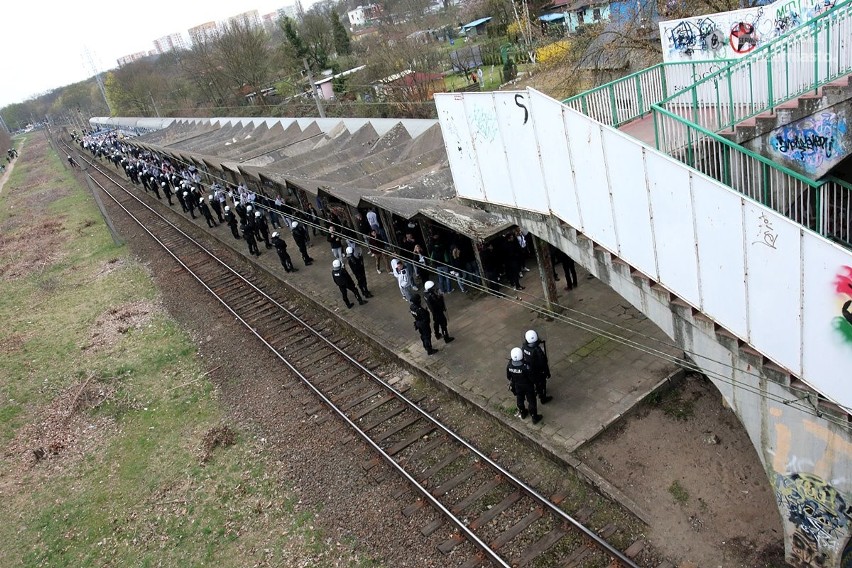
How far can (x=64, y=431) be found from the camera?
12875 millimetres

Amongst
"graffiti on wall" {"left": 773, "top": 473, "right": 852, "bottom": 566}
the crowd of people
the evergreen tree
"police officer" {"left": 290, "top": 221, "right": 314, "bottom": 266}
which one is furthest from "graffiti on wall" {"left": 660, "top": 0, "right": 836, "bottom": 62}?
the evergreen tree

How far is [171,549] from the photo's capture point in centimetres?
901

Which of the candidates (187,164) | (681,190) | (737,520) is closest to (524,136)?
(681,190)

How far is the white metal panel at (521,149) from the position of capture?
27.9 ft

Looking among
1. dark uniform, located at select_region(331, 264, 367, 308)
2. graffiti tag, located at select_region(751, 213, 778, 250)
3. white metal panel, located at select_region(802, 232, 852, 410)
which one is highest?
graffiti tag, located at select_region(751, 213, 778, 250)

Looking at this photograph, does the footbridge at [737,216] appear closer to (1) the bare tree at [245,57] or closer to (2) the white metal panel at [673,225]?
(2) the white metal panel at [673,225]

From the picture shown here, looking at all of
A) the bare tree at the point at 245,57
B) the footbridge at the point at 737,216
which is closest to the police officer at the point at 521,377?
the footbridge at the point at 737,216

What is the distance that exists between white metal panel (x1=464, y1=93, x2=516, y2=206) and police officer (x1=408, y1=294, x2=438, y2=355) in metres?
2.72

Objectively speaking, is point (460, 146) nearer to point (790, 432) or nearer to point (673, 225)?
point (673, 225)

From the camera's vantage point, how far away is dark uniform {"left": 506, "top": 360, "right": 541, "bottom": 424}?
8.97 meters

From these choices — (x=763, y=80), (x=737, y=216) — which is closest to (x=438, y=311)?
(x=763, y=80)

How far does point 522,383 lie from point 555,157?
129 inches

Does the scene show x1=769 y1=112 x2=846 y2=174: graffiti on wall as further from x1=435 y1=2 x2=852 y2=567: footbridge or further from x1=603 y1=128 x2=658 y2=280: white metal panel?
x1=603 y1=128 x2=658 y2=280: white metal panel

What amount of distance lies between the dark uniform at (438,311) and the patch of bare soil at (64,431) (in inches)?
276
